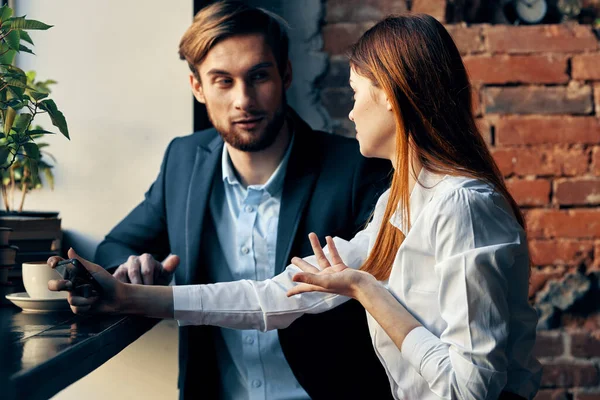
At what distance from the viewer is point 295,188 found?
5.55 feet

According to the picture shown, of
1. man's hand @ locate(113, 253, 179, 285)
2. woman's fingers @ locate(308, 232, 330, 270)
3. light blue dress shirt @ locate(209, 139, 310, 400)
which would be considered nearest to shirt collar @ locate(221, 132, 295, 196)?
light blue dress shirt @ locate(209, 139, 310, 400)

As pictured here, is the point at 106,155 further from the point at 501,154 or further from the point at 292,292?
the point at 501,154

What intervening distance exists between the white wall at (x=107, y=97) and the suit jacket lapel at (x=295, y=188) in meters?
0.36

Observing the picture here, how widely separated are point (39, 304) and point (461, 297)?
0.73 metres

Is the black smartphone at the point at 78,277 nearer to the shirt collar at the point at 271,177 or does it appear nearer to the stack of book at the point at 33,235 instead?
the stack of book at the point at 33,235

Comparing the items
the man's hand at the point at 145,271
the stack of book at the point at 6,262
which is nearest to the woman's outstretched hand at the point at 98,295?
the man's hand at the point at 145,271

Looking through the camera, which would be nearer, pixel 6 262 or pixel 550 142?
pixel 6 262

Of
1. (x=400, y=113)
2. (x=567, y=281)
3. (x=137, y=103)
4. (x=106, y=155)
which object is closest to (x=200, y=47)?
(x=137, y=103)

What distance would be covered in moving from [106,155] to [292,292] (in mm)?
950

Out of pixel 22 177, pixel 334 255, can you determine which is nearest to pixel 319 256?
pixel 334 255

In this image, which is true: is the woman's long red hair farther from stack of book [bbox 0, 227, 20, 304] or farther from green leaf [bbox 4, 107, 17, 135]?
stack of book [bbox 0, 227, 20, 304]

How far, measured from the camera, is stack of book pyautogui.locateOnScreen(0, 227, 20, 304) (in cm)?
146

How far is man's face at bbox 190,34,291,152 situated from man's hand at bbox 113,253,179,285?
0.38 m

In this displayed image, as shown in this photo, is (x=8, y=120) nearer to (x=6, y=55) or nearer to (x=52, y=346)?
(x=6, y=55)
